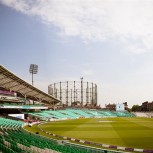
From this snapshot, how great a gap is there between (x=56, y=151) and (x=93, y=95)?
132 metres

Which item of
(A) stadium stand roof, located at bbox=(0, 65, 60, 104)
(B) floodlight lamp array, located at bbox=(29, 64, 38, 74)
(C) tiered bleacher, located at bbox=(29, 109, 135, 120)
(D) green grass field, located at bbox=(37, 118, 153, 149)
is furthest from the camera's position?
(B) floodlight lamp array, located at bbox=(29, 64, 38, 74)

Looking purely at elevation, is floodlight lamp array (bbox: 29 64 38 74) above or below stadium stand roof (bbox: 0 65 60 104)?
above

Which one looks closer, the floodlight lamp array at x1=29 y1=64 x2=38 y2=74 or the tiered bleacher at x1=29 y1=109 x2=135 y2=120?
the tiered bleacher at x1=29 y1=109 x2=135 y2=120

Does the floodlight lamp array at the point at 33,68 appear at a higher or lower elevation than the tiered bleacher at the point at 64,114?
higher

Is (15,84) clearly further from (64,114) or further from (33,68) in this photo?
(33,68)

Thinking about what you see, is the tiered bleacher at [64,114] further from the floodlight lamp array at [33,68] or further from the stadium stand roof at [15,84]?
the floodlight lamp array at [33,68]

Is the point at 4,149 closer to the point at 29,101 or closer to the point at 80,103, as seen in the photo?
the point at 29,101

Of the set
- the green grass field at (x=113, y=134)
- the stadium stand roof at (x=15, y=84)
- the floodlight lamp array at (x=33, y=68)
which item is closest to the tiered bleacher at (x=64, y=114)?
the stadium stand roof at (x=15, y=84)

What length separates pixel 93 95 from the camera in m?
148

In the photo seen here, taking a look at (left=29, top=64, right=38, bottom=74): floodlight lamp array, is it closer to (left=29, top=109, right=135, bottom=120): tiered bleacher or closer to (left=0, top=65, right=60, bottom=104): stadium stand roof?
(left=0, top=65, right=60, bottom=104): stadium stand roof

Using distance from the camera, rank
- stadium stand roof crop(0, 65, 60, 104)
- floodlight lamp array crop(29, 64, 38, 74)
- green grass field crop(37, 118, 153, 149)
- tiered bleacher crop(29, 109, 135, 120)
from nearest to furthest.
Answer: green grass field crop(37, 118, 153, 149) → stadium stand roof crop(0, 65, 60, 104) → tiered bleacher crop(29, 109, 135, 120) → floodlight lamp array crop(29, 64, 38, 74)

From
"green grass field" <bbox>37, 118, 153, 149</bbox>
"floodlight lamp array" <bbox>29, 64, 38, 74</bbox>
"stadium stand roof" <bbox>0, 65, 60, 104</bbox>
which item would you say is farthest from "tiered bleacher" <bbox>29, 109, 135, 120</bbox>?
"green grass field" <bbox>37, 118, 153, 149</bbox>

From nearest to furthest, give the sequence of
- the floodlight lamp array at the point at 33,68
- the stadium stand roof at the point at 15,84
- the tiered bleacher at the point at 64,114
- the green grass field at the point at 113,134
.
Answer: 1. the green grass field at the point at 113,134
2. the stadium stand roof at the point at 15,84
3. the tiered bleacher at the point at 64,114
4. the floodlight lamp array at the point at 33,68

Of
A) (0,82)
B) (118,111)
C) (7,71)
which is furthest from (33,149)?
(118,111)
